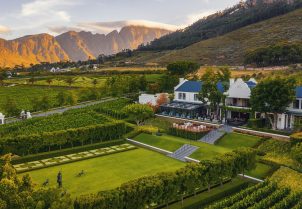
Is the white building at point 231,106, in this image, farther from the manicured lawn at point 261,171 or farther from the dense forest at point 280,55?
the dense forest at point 280,55

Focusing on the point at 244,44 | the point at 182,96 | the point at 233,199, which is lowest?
the point at 233,199

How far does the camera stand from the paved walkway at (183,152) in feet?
161

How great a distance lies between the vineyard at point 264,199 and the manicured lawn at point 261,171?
581cm

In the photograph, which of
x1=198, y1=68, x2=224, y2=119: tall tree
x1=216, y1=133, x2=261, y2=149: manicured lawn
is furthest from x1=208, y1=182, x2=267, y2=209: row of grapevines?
x1=198, y1=68, x2=224, y2=119: tall tree

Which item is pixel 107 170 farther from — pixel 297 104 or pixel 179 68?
pixel 179 68

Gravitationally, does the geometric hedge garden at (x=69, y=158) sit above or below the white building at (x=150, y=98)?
below

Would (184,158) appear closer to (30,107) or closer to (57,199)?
(57,199)

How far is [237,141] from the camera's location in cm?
5312

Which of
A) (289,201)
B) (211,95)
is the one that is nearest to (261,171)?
(289,201)

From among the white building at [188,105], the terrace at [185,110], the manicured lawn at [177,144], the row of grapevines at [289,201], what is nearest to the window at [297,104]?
the white building at [188,105]

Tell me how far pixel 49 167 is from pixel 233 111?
118 feet

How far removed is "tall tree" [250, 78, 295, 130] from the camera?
5400 centimetres

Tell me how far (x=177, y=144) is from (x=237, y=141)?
9.33 meters

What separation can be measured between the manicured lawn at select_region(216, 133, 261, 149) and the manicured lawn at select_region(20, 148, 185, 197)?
9.86 m
